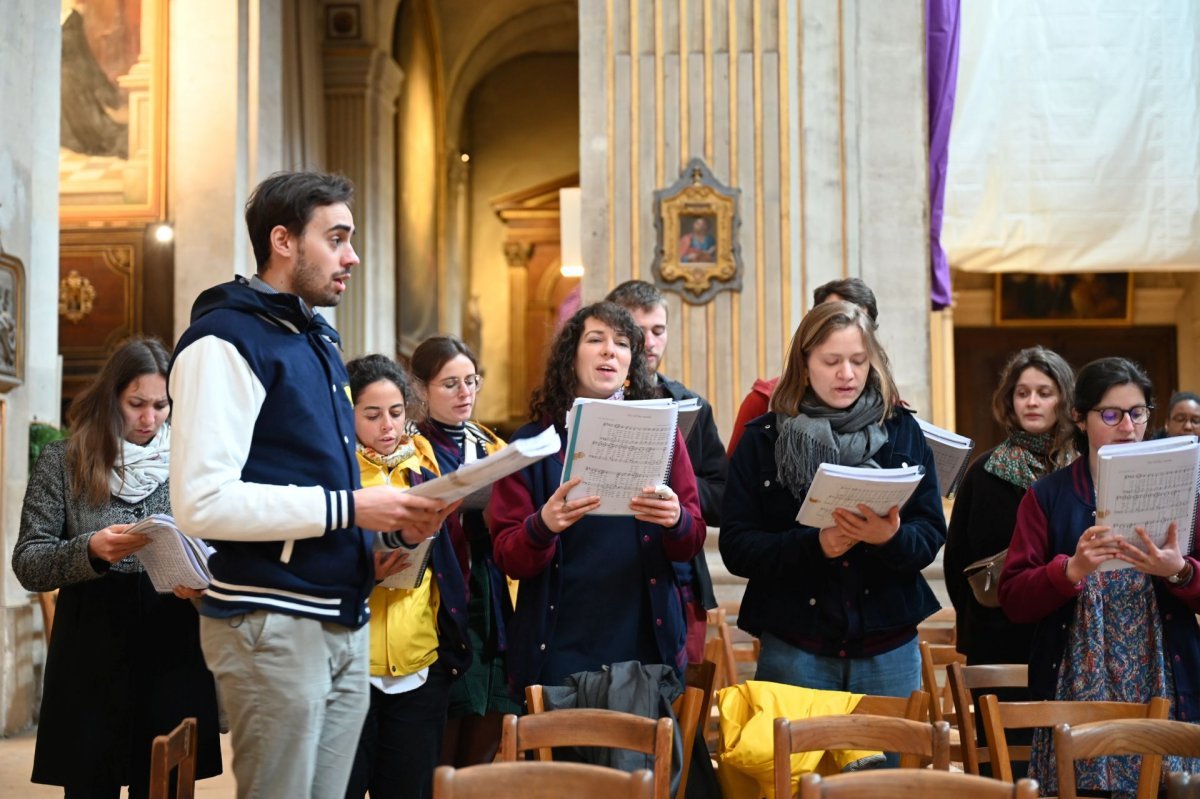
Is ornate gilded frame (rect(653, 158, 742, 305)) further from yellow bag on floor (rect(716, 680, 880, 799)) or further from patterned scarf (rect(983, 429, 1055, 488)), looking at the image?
yellow bag on floor (rect(716, 680, 880, 799))

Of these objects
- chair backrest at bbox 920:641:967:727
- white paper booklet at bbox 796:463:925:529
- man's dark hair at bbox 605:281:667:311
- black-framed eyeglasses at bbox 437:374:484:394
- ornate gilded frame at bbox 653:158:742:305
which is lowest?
chair backrest at bbox 920:641:967:727

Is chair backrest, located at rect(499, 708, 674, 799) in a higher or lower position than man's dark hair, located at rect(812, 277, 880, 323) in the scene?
lower

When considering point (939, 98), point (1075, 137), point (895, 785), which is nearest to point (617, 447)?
point (895, 785)

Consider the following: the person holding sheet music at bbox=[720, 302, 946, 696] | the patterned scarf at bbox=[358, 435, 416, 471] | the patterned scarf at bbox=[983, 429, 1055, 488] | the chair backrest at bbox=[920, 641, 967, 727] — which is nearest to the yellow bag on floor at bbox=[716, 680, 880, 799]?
the person holding sheet music at bbox=[720, 302, 946, 696]

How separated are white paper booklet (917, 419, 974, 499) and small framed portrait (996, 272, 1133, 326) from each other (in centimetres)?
817

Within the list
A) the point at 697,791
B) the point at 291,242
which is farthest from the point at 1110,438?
the point at 291,242

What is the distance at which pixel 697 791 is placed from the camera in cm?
350

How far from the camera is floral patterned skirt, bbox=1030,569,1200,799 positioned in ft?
11.3

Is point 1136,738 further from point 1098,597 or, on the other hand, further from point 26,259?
point 26,259

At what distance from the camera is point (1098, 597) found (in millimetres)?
3590

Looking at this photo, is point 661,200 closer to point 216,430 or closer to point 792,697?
point 792,697

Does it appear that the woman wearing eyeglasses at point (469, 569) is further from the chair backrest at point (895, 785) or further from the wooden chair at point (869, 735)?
the chair backrest at point (895, 785)

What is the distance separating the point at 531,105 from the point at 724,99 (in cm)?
1100

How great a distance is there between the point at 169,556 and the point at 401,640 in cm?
65
